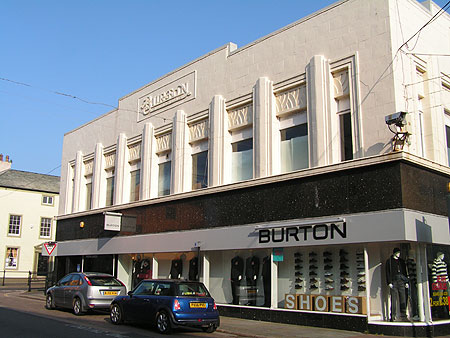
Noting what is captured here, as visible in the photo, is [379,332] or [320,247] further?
[320,247]

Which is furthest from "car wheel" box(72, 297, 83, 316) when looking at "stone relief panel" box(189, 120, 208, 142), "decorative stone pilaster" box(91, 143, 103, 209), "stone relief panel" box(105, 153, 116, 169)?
"stone relief panel" box(105, 153, 116, 169)

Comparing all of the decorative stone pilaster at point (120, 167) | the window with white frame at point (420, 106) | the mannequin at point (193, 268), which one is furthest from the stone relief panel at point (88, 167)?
the window with white frame at point (420, 106)

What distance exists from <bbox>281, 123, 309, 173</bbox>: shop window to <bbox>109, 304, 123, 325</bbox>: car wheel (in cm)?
701

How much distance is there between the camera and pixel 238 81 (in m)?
18.3

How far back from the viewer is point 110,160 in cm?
2552

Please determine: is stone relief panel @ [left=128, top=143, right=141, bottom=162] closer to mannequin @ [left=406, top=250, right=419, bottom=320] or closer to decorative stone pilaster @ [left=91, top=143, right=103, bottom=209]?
decorative stone pilaster @ [left=91, top=143, right=103, bottom=209]

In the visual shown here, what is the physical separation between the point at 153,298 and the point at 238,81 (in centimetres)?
907

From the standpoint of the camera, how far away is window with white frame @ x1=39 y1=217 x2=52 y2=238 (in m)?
47.6

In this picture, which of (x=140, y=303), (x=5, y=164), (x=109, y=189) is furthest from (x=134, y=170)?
(x=5, y=164)

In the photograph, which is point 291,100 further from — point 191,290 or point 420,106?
point 191,290

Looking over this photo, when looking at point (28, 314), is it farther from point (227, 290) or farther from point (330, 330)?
point (330, 330)

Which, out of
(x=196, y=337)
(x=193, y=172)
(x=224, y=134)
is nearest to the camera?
(x=196, y=337)

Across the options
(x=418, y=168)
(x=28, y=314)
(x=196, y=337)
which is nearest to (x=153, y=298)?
(x=196, y=337)

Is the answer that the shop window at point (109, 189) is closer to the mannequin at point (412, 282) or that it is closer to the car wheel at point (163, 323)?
the car wheel at point (163, 323)
